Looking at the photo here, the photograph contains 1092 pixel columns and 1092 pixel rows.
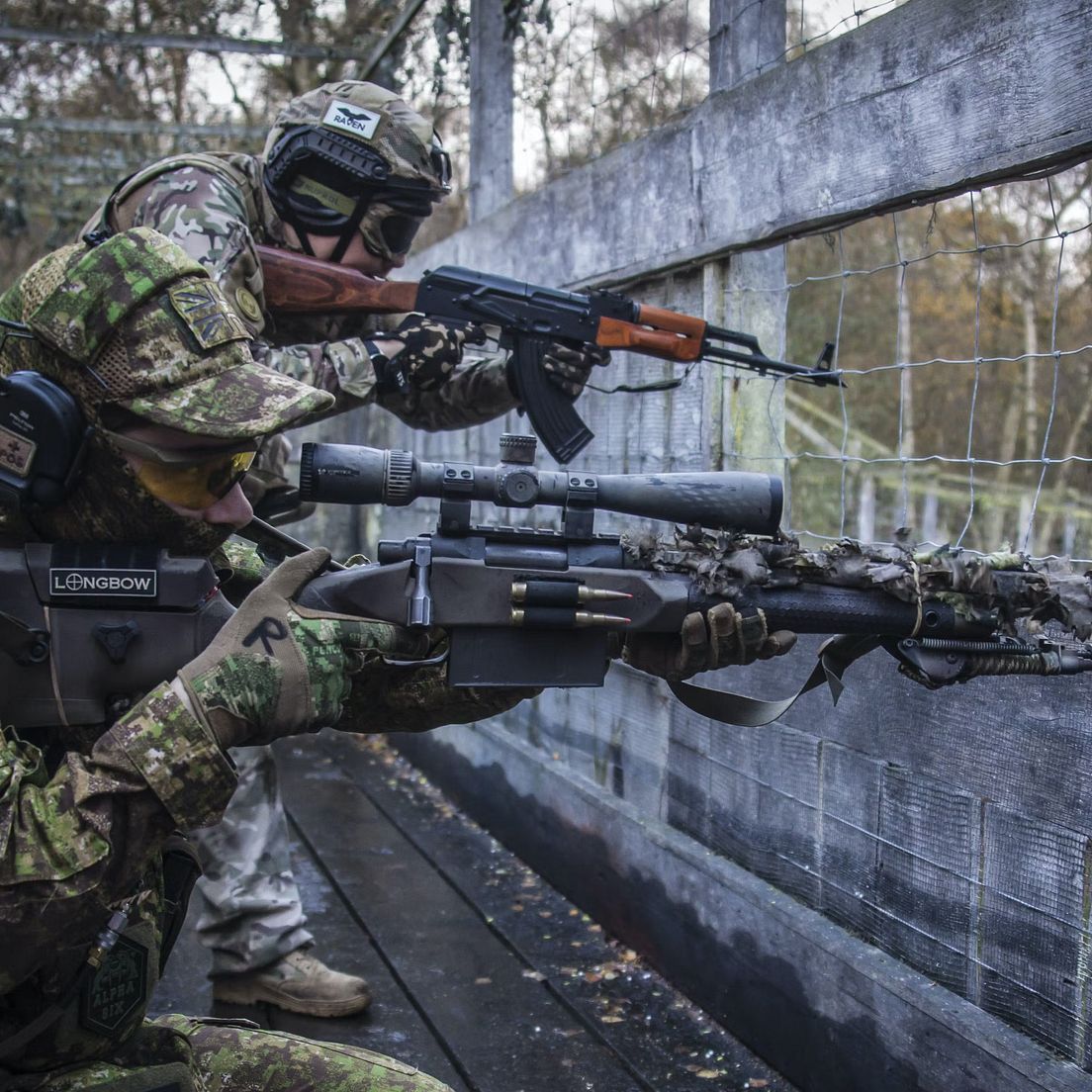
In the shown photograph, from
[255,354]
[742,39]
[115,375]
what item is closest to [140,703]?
[115,375]

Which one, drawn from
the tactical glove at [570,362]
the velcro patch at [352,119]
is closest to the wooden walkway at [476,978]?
the tactical glove at [570,362]

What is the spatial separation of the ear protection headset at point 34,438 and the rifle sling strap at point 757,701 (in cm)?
127

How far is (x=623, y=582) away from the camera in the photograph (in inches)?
85.6

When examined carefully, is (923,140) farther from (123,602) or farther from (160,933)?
(160,933)

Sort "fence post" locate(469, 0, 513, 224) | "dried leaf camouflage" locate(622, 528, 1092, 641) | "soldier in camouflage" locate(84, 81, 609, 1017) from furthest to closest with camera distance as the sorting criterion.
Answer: "fence post" locate(469, 0, 513, 224)
"soldier in camouflage" locate(84, 81, 609, 1017)
"dried leaf camouflage" locate(622, 528, 1092, 641)

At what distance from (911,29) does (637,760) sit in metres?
2.43

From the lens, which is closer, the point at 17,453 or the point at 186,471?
the point at 17,453

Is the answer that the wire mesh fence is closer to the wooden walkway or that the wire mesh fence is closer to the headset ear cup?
the wooden walkway

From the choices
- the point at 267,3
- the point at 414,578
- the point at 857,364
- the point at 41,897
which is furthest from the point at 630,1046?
the point at 857,364

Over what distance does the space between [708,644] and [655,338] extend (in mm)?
1677

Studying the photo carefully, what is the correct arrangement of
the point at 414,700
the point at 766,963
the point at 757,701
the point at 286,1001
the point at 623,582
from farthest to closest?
the point at 286,1001, the point at 766,963, the point at 757,701, the point at 414,700, the point at 623,582

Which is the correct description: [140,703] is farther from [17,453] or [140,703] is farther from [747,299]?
[747,299]

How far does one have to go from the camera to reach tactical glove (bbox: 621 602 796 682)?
7.23ft

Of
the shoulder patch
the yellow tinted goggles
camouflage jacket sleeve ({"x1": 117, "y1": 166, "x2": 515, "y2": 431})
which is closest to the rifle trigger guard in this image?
the yellow tinted goggles
